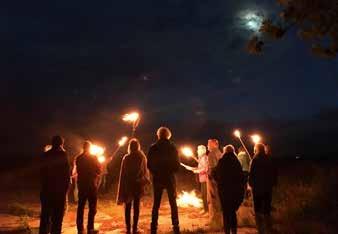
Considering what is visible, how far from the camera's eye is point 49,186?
332 inches

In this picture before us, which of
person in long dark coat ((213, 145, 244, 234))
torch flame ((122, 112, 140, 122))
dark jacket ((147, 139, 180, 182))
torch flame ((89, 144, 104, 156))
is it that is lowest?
person in long dark coat ((213, 145, 244, 234))

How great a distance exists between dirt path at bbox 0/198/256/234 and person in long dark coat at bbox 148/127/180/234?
1219 millimetres

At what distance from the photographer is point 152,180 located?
9266 millimetres

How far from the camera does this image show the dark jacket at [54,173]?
8438 mm

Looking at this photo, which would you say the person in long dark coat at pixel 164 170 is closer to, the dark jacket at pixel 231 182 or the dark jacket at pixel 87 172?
Result: the dark jacket at pixel 231 182

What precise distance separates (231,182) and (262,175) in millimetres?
929

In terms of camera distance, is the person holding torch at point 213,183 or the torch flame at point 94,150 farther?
the person holding torch at point 213,183

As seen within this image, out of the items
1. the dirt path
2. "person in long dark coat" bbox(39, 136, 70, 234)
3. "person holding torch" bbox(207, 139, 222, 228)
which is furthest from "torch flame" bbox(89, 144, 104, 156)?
"person holding torch" bbox(207, 139, 222, 228)

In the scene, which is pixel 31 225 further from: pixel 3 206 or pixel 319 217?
pixel 319 217

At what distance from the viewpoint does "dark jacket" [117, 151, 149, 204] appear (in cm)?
939

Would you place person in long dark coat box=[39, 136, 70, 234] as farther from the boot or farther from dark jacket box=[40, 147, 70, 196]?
the boot

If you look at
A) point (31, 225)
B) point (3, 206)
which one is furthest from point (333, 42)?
point (3, 206)

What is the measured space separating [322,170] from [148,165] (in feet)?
25.2

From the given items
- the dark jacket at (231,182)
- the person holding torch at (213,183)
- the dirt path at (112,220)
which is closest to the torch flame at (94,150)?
the dirt path at (112,220)
